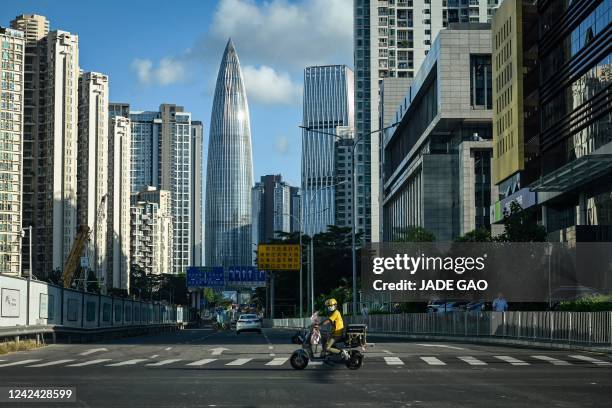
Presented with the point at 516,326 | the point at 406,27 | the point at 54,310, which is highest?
the point at 406,27

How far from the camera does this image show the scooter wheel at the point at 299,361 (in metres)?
20.6

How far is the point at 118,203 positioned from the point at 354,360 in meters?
176

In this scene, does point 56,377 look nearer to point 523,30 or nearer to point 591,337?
point 591,337

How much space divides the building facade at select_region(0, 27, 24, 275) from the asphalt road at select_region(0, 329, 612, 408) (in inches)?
4914

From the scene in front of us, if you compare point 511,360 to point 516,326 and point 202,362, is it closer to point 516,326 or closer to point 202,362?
point 202,362

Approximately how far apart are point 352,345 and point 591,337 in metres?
11.2

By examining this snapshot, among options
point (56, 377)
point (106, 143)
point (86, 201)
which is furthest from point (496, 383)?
point (106, 143)

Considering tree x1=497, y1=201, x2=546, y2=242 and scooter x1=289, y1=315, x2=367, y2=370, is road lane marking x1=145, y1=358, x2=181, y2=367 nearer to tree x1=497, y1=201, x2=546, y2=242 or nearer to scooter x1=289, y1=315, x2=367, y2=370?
scooter x1=289, y1=315, x2=367, y2=370

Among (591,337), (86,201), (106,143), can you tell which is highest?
(106,143)

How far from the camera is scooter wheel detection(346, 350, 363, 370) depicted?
20562 millimetres

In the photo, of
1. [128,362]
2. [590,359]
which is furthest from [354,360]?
[590,359]

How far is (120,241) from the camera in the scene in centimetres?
19262

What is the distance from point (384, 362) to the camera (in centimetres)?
2352

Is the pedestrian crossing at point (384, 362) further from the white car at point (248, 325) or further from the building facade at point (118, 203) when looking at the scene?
the building facade at point (118, 203)
